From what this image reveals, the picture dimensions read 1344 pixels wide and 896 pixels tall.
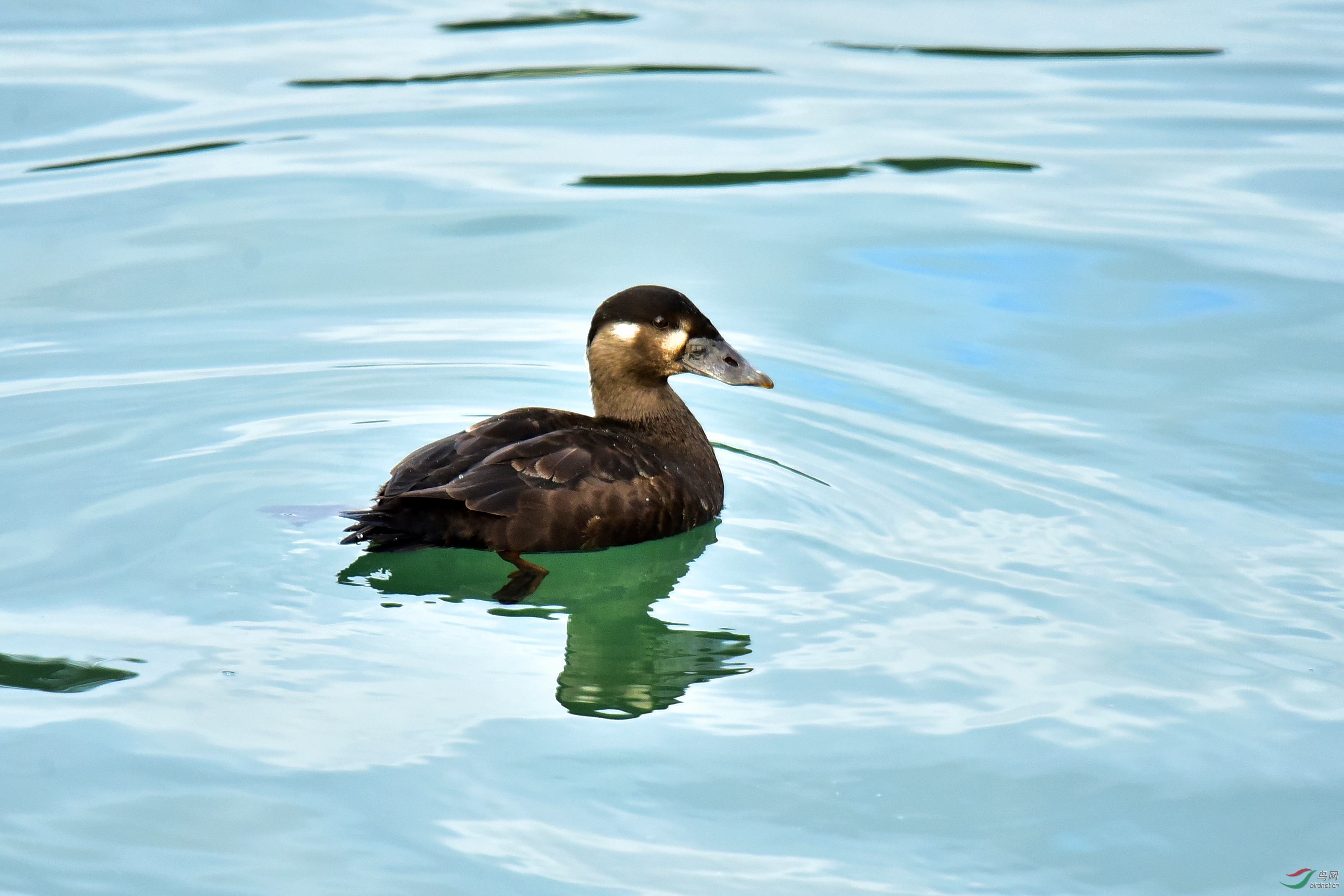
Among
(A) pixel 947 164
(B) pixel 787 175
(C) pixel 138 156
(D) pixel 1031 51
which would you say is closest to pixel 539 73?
(B) pixel 787 175

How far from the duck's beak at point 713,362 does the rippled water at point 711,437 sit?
471 millimetres

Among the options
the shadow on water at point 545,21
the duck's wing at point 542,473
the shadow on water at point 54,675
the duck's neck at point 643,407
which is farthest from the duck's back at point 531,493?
the shadow on water at point 545,21

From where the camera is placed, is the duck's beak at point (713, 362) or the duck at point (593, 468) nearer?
the duck at point (593, 468)

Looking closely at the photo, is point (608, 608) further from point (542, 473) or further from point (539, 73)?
point (539, 73)

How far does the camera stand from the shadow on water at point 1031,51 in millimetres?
12688

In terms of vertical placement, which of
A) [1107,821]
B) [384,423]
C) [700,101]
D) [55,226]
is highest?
[700,101]

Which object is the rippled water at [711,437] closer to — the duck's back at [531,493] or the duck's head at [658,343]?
the duck's back at [531,493]

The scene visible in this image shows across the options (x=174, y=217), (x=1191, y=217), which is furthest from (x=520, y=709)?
(x=1191, y=217)

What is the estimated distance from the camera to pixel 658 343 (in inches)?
257

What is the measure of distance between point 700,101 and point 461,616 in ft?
23.0

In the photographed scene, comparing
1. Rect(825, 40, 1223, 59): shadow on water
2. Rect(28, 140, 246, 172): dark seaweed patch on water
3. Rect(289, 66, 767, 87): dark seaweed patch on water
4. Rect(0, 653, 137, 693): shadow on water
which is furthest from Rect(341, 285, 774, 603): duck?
Rect(825, 40, 1223, 59): shadow on water

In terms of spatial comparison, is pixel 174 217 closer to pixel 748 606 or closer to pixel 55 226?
pixel 55 226

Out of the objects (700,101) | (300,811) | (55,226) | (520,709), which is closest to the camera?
(300,811)

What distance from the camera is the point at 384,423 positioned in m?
7.07
